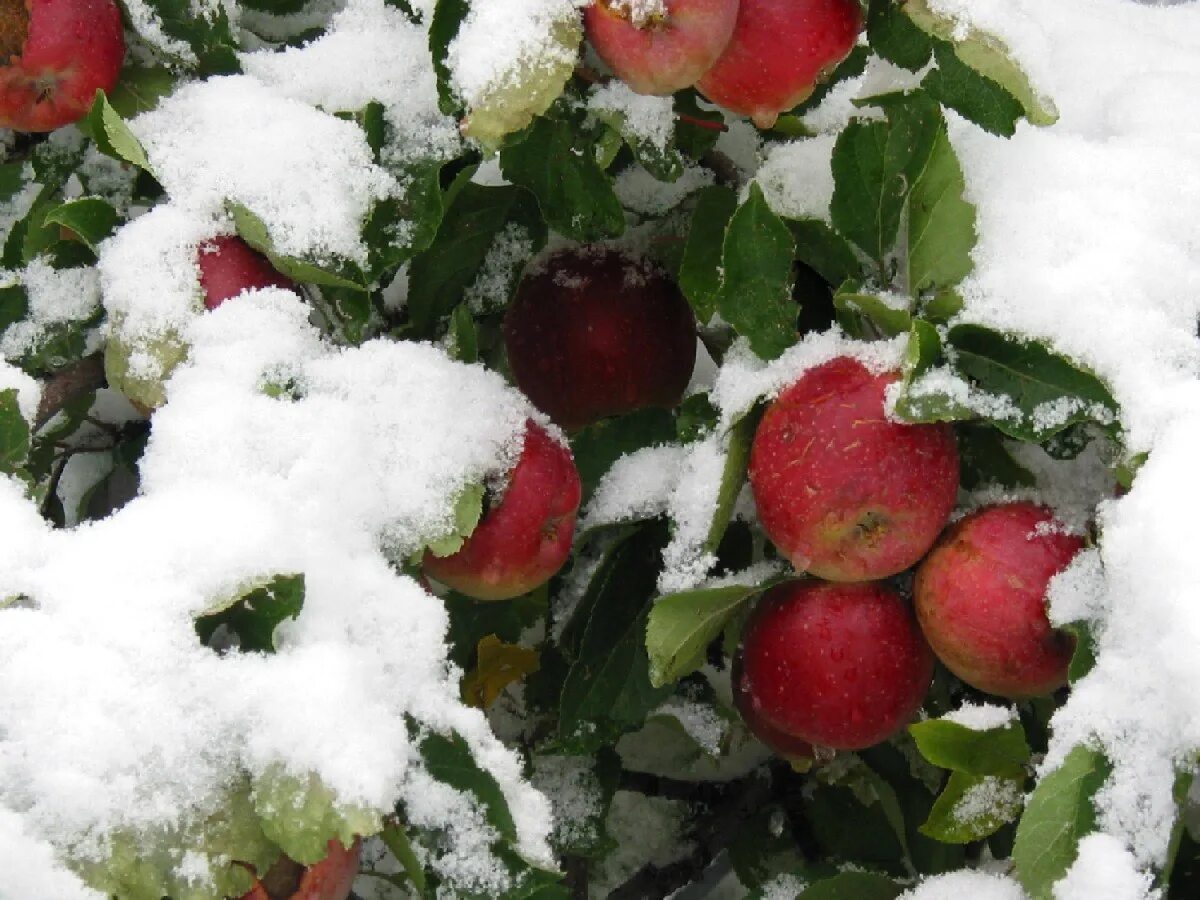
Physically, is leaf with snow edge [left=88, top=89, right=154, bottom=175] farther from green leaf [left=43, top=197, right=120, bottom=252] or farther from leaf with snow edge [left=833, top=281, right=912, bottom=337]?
leaf with snow edge [left=833, top=281, right=912, bottom=337]

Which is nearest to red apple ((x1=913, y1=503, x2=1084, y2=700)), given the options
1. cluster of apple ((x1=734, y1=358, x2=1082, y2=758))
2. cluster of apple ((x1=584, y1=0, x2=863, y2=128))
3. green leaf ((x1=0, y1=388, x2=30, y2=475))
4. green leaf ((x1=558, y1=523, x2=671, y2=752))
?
cluster of apple ((x1=734, y1=358, x2=1082, y2=758))

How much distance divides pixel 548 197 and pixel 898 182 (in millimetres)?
274

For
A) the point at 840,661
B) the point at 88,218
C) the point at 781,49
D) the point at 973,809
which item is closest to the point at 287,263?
the point at 88,218

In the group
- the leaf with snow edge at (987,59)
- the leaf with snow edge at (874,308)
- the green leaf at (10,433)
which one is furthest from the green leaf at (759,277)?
the green leaf at (10,433)

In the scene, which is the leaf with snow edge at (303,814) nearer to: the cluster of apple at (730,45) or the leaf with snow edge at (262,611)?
the leaf with snow edge at (262,611)

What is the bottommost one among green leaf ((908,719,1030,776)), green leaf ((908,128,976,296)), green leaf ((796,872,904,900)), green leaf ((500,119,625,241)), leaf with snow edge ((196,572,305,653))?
green leaf ((796,872,904,900))

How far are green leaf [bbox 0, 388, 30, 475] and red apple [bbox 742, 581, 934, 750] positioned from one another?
56 centimetres

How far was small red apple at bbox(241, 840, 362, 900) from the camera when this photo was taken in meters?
0.72

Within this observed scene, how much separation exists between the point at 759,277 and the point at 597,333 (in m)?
0.26

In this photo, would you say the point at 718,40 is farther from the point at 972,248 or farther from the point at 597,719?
the point at 597,719

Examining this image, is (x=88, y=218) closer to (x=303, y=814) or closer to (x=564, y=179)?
(x=564, y=179)

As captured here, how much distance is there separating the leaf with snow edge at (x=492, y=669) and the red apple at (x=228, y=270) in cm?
38

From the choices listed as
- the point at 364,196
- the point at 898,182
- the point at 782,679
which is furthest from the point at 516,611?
the point at 898,182

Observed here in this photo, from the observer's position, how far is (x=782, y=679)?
3.15 ft
